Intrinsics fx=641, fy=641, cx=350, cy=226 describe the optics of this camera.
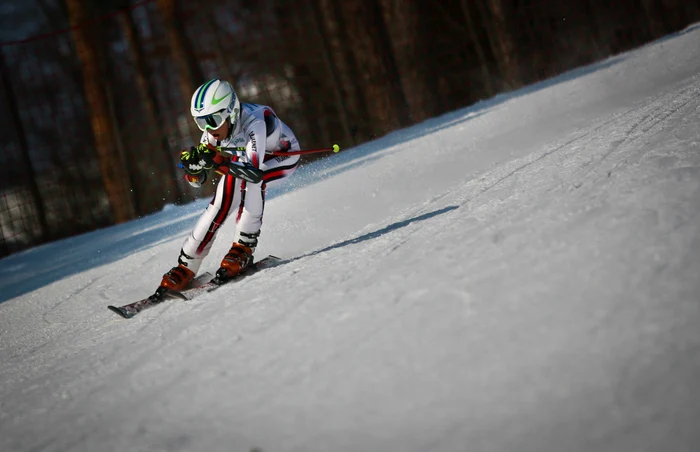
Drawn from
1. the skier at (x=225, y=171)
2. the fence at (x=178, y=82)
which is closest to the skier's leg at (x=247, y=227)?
the skier at (x=225, y=171)

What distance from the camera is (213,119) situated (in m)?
4.15

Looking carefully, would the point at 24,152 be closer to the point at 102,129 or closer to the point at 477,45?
the point at 102,129

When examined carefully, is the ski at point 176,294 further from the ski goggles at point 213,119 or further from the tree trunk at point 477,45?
the tree trunk at point 477,45

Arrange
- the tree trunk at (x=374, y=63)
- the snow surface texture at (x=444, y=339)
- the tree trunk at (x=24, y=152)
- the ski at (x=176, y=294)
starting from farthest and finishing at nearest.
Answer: the tree trunk at (x=374, y=63) → the tree trunk at (x=24, y=152) → the ski at (x=176, y=294) → the snow surface texture at (x=444, y=339)

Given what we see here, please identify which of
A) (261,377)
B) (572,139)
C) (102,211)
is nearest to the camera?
(261,377)

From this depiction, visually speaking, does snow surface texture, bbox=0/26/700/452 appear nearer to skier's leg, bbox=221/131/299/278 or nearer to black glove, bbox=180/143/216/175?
skier's leg, bbox=221/131/299/278

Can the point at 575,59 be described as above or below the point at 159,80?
below

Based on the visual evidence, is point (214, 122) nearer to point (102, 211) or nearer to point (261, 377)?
point (261, 377)

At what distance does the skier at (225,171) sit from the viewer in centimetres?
407

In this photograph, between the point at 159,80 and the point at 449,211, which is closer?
the point at 449,211

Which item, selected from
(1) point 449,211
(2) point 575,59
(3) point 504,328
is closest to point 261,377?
(3) point 504,328

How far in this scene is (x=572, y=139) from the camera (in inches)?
204

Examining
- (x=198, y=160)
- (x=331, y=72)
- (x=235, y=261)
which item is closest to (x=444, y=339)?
(x=235, y=261)

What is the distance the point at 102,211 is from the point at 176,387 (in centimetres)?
890
